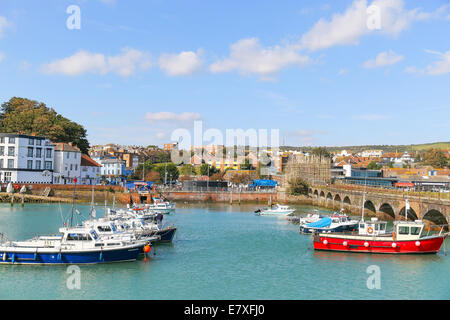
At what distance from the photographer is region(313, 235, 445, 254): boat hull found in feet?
135

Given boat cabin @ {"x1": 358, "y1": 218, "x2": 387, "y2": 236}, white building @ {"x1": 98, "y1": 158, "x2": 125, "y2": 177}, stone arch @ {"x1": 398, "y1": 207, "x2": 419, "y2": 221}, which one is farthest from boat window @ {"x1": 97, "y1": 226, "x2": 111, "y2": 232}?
white building @ {"x1": 98, "y1": 158, "x2": 125, "y2": 177}

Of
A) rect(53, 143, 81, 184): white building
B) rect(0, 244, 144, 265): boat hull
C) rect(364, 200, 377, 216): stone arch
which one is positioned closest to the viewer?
rect(0, 244, 144, 265): boat hull

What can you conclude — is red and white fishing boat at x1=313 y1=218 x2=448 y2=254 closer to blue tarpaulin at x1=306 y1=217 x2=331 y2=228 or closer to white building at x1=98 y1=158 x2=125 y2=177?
blue tarpaulin at x1=306 y1=217 x2=331 y2=228

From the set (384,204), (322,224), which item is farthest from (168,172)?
Result: (322,224)

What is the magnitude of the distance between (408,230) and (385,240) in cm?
240

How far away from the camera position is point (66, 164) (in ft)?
361

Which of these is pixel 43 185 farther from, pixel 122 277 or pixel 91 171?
pixel 122 277

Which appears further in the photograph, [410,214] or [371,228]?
[410,214]

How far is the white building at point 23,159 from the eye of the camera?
3890 inches

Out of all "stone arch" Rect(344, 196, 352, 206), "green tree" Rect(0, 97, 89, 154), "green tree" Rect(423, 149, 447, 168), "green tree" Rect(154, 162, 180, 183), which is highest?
"green tree" Rect(0, 97, 89, 154)

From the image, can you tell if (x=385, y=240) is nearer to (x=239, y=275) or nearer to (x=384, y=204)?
(x=239, y=275)

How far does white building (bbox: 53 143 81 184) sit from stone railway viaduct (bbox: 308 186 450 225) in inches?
2490
